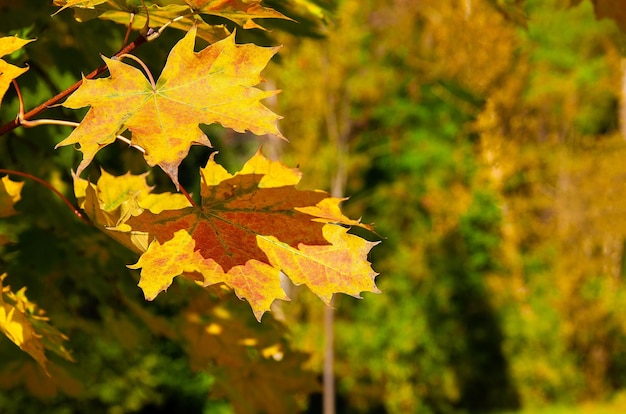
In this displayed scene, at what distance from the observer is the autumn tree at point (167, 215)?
84 cm

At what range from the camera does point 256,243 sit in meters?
0.93

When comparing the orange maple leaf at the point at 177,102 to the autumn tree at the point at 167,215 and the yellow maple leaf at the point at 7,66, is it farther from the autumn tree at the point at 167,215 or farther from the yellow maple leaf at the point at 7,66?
the yellow maple leaf at the point at 7,66

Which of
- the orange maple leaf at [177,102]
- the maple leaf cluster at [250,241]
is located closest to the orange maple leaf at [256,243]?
the maple leaf cluster at [250,241]

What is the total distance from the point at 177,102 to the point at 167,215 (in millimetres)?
150

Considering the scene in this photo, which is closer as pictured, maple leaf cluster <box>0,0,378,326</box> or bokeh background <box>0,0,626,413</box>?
maple leaf cluster <box>0,0,378,326</box>

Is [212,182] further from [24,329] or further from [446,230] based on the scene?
[446,230]

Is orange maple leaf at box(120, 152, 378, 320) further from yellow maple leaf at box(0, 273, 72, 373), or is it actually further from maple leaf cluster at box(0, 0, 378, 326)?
yellow maple leaf at box(0, 273, 72, 373)

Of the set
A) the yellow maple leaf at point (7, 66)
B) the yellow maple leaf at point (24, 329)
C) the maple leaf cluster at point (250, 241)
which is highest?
the yellow maple leaf at point (7, 66)

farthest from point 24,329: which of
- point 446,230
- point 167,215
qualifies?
point 446,230

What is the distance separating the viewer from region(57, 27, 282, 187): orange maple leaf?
800 mm

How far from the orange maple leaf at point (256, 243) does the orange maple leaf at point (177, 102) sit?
133mm

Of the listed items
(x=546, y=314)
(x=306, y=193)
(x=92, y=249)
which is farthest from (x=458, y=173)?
(x=306, y=193)

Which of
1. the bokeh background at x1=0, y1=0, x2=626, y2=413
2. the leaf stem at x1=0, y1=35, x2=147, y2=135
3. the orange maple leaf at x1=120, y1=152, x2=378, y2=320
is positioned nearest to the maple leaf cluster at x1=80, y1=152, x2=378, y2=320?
the orange maple leaf at x1=120, y1=152, x2=378, y2=320

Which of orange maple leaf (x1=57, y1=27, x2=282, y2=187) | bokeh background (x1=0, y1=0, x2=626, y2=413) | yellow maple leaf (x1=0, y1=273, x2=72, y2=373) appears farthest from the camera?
bokeh background (x1=0, y1=0, x2=626, y2=413)
